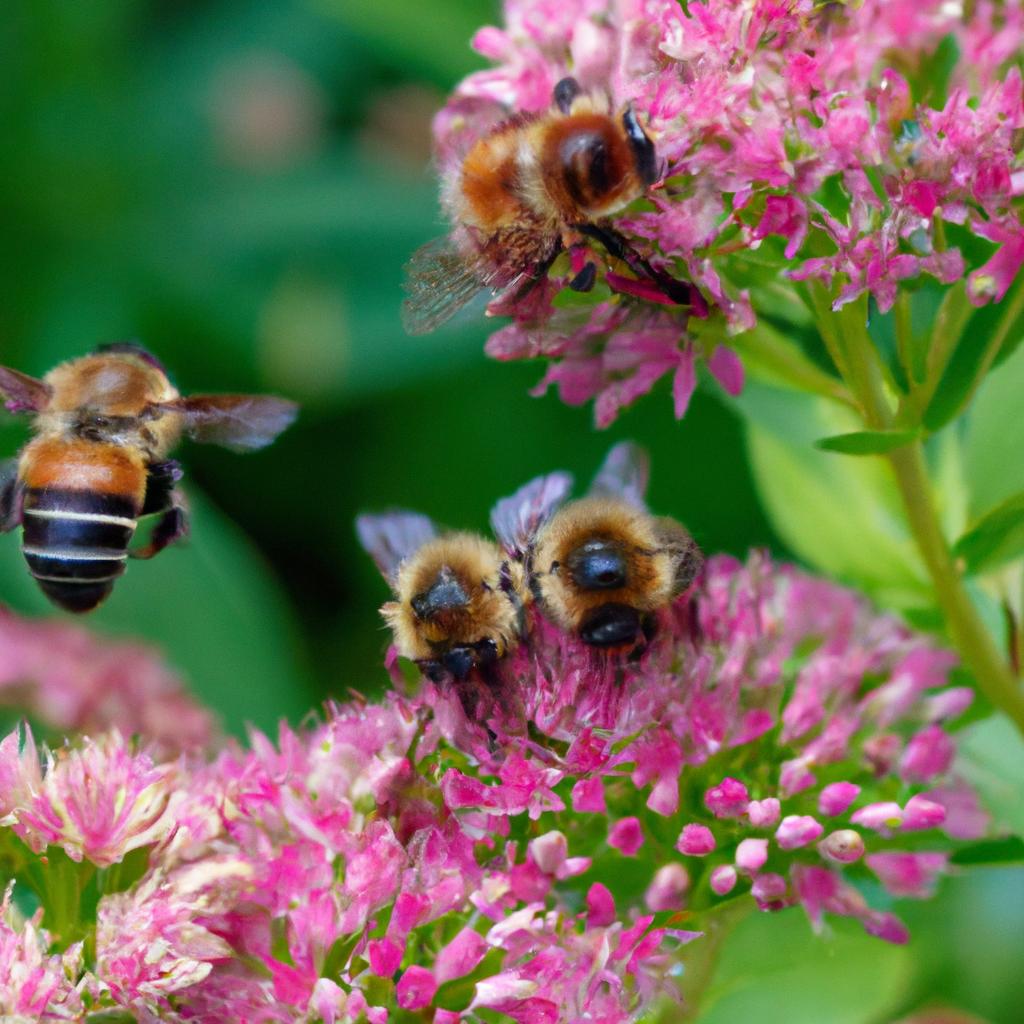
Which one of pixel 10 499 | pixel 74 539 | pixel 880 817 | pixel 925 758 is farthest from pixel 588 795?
pixel 10 499

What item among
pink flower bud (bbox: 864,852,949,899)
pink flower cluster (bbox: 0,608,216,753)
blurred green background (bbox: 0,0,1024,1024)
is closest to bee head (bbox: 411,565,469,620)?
pink flower bud (bbox: 864,852,949,899)

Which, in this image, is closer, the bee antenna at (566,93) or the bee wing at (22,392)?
the bee antenna at (566,93)

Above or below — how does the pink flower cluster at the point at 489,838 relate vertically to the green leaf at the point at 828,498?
below

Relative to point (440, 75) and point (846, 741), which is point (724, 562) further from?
point (440, 75)

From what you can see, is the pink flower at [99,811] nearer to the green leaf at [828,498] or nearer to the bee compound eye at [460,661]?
the bee compound eye at [460,661]

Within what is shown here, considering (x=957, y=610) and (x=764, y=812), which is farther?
(x=957, y=610)

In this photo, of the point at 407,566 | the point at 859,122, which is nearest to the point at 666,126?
the point at 859,122

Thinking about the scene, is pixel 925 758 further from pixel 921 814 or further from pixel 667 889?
pixel 667 889

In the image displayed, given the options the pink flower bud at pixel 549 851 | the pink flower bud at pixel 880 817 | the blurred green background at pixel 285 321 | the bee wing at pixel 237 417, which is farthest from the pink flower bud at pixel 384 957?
the blurred green background at pixel 285 321
